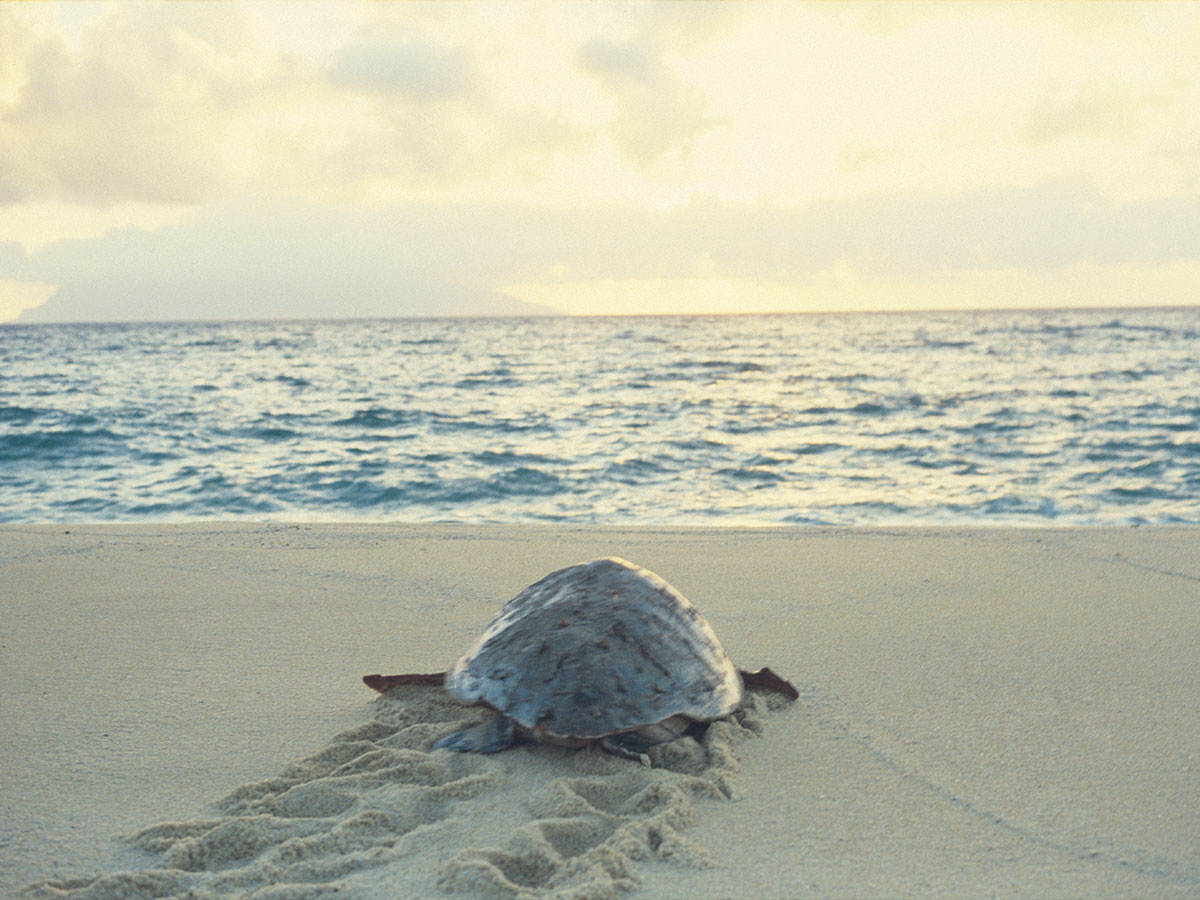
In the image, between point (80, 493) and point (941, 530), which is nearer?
point (941, 530)

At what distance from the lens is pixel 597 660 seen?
8.89 feet

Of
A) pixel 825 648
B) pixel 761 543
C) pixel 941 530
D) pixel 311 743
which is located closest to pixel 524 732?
pixel 311 743

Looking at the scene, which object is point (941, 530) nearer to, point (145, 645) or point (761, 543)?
point (761, 543)

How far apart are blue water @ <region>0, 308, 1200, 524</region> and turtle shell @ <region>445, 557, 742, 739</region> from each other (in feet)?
13.9

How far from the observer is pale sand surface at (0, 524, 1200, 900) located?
7.22ft

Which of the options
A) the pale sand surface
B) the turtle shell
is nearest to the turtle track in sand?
the pale sand surface

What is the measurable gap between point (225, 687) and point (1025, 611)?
3551 mm

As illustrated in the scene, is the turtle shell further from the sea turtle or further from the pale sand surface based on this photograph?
the pale sand surface

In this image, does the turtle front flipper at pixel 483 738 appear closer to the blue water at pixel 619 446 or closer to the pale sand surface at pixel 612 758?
the pale sand surface at pixel 612 758

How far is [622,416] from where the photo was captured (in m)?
13.8

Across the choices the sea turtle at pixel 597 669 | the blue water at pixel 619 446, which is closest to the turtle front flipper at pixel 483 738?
the sea turtle at pixel 597 669

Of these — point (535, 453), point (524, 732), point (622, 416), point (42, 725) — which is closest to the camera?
point (524, 732)

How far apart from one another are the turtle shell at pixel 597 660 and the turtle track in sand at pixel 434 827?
0.14 metres

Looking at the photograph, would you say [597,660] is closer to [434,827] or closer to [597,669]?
[597,669]
